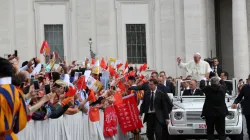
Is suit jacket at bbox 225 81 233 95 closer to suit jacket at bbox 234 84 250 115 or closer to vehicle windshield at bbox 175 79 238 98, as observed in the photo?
vehicle windshield at bbox 175 79 238 98

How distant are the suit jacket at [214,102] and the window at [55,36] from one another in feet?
85.9

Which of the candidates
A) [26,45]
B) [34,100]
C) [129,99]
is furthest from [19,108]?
[26,45]

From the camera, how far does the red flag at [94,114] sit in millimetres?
15180

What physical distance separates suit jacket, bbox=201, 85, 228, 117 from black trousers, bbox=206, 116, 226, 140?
0.55 ft

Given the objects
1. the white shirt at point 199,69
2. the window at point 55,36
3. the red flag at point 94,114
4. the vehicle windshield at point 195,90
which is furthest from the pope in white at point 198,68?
the window at point 55,36

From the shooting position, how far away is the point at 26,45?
4181cm

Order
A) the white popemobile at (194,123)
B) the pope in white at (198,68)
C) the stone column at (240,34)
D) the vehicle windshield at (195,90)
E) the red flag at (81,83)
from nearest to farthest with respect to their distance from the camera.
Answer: the red flag at (81,83), the white popemobile at (194,123), the vehicle windshield at (195,90), the pope in white at (198,68), the stone column at (240,34)

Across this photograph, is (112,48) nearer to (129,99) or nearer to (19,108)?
(129,99)

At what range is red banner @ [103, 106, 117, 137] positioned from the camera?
16609 millimetres

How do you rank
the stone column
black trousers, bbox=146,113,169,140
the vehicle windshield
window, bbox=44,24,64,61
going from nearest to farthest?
black trousers, bbox=146,113,169,140 < the vehicle windshield < the stone column < window, bbox=44,24,64,61

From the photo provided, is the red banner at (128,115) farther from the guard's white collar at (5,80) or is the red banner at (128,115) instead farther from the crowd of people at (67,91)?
the guard's white collar at (5,80)

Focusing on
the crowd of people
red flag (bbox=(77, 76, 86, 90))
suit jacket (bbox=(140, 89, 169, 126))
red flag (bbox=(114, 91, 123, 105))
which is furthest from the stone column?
red flag (bbox=(77, 76, 86, 90))

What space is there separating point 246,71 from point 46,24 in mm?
12522

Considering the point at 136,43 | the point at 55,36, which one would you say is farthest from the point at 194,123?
the point at 55,36
